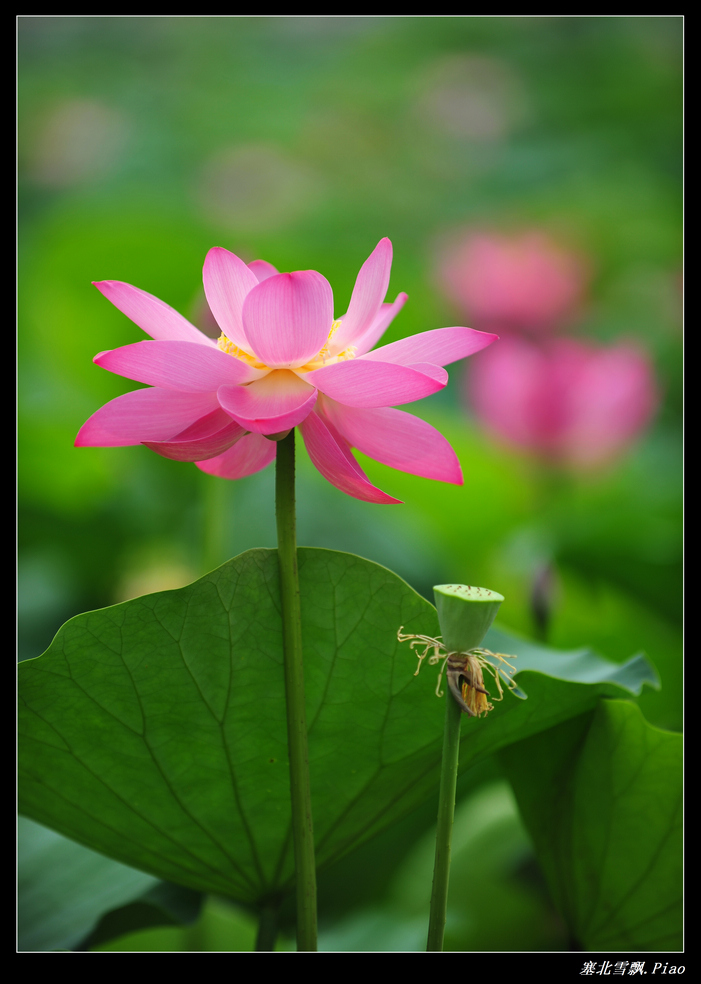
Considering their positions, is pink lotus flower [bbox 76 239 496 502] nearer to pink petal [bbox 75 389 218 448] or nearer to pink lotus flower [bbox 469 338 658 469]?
pink petal [bbox 75 389 218 448]

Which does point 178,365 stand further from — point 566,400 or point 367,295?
point 566,400

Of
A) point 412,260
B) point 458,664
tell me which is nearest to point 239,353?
→ point 458,664

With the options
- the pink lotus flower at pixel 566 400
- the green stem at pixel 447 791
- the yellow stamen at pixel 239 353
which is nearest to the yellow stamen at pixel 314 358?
the yellow stamen at pixel 239 353

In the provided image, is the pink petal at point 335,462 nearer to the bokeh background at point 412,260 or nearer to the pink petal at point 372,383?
the pink petal at point 372,383

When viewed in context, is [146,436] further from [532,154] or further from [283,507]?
[532,154]
